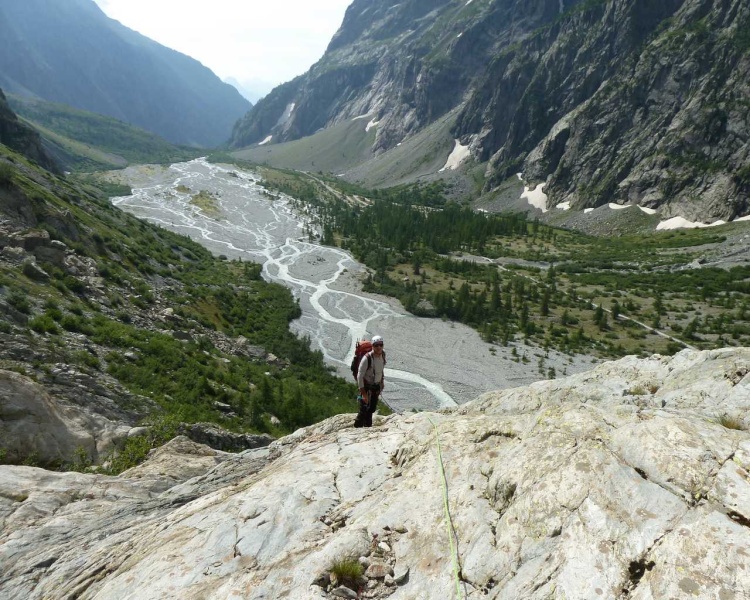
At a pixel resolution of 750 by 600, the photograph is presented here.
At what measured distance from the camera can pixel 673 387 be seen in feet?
32.3

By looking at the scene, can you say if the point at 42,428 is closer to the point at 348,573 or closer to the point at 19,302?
the point at 19,302

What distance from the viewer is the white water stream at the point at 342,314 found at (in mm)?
44125

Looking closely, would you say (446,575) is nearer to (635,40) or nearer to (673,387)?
(673,387)

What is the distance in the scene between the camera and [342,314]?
213 feet

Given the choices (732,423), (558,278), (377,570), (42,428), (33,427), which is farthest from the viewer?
(558,278)

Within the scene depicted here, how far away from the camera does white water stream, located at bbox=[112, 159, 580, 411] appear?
4412cm

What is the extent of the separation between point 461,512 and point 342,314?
58.2 metres

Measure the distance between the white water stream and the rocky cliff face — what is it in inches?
1106

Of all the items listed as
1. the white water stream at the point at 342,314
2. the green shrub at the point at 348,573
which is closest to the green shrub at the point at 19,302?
the green shrub at the point at 348,573

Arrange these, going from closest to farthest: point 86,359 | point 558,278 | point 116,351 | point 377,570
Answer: point 377,570 → point 86,359 → point 116,351 → point 558,278

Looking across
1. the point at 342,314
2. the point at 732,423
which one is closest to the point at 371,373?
the point at 732,423

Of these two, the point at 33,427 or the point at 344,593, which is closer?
the point at 344,593

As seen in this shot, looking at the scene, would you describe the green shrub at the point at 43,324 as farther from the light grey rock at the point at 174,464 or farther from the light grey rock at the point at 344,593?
the light grey rock at the point at 344,593

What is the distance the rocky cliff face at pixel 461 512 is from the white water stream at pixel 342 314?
92.1 feet
